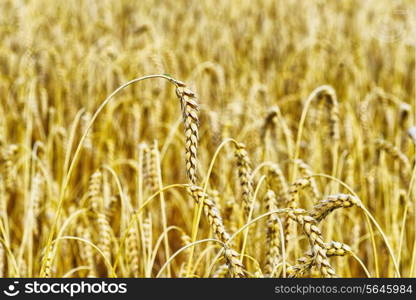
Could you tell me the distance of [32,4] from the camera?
4.26 metres

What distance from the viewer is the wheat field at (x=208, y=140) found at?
4.19ft

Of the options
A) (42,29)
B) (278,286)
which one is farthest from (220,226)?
(42,29)

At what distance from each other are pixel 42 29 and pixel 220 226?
3206mm

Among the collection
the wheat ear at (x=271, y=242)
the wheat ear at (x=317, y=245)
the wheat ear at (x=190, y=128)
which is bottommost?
the wheat ear at (x=317, y=245)

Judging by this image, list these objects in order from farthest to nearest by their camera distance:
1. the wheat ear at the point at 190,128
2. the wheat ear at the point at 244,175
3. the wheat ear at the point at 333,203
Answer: the wheat ear at the point at 244,175 → the wheat ear at the point at 333,203 → the wheat ear at the point at 190,128

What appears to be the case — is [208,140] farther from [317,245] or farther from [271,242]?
[317,245]

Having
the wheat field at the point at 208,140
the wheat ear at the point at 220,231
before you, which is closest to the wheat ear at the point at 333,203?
the wheat field at the point at 208,140

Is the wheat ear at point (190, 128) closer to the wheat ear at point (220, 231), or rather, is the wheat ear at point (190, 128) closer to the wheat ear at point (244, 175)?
the wheat ear at point (220, 231)

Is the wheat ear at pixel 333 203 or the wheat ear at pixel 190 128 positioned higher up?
the wheat ear at pixel 190 128

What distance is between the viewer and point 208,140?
263cm

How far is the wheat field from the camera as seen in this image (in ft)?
4.19

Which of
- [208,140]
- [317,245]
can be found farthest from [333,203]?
[208,140]

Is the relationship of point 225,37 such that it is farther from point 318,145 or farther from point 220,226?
point 220,226

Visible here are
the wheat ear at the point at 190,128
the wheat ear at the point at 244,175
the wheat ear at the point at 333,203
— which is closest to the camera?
the wheat ear at the point at 190,128
